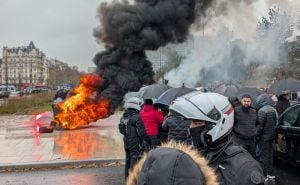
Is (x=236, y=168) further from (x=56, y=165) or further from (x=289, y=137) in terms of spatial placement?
(x=56, y=165)

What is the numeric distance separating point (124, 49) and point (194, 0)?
10.2 ft

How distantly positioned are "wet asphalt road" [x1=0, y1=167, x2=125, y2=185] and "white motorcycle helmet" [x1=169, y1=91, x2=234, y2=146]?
5.84 meters

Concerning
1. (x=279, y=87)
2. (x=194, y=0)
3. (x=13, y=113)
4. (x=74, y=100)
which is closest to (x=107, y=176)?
(x=279, y=87)

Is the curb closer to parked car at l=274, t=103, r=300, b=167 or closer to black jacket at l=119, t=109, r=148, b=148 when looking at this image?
parked car at l=274, t=103, r=300, b=167

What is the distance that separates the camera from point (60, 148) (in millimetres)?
12398

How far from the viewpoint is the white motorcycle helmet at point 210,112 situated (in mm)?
2592

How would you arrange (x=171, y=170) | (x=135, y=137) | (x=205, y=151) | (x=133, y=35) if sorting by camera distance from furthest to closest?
(x=133, y=35) < (x=135, y=137) < (x=205, y=151) < (x=171, y=170)

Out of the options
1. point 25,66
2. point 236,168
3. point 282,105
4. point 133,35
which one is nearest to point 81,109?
point 133,35

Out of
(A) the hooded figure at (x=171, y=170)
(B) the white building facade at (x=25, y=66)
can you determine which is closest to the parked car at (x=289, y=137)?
(A) the hooded figure at (x=171, y=170)

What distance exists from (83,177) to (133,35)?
8.93 m

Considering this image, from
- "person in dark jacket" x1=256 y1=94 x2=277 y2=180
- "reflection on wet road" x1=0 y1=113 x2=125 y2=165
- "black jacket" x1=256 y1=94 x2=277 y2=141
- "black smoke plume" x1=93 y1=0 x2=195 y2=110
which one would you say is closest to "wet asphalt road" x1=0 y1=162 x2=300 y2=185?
"person in dark jacket" x1=256 y1=94 x2=277 y2=180

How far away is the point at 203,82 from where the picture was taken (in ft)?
64.6

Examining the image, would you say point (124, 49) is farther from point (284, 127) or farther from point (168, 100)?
point (284, 127)

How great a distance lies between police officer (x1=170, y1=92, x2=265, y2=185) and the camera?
2.26 metres
